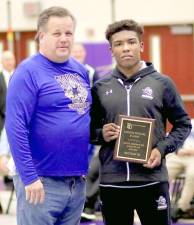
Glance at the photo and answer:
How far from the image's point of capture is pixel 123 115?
11.8ft

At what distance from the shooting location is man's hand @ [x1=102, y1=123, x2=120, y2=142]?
3.62m

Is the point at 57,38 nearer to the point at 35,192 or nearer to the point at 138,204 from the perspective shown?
Result: the point at 35,192

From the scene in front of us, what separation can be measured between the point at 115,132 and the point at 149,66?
463mm

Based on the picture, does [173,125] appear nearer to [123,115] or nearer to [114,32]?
[123,115]

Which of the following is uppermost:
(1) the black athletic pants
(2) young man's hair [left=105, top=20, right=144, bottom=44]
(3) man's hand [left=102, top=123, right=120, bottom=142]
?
(2) young man's hair [left=105, top=20, right=144, bottom=44]

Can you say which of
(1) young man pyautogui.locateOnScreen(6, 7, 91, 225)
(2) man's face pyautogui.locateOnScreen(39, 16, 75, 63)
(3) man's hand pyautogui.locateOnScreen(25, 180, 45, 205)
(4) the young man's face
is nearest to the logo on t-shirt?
(1) young man pyautogui.locateOnScreen(6, 7, 91, 225)

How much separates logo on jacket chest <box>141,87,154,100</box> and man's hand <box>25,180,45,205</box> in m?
0.82

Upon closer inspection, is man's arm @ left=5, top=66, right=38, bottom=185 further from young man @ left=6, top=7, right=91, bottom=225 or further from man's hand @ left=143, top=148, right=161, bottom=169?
man's hand @ left=143, top=148, right=161, bottom=169

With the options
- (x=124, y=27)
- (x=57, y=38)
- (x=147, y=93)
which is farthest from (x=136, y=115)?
(x=57, y=38)

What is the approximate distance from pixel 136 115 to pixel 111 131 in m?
0.17

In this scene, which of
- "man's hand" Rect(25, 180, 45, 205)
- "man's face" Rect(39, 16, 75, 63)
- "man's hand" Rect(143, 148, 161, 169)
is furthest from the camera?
"man's hand" Rect(143, 148, 161, 169)

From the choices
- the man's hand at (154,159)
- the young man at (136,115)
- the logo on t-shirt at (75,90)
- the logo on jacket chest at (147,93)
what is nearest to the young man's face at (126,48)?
the young man at (136,115)

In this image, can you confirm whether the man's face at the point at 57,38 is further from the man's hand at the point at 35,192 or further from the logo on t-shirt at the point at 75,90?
the man's hand at the point at 35,192

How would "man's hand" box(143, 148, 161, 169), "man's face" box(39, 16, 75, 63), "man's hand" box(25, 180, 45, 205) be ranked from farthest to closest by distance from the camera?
"man's hand" box(143, 148, 161, 169) < "man's face" box(39, 16, 75, 63) < "man's hand" box(25, 180, 45, 205)
